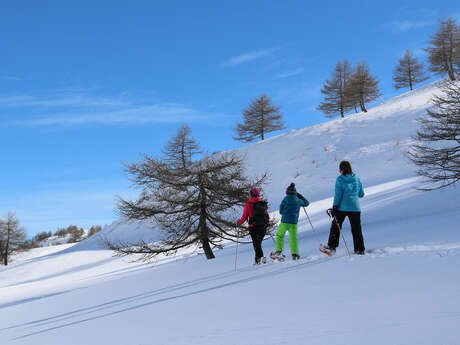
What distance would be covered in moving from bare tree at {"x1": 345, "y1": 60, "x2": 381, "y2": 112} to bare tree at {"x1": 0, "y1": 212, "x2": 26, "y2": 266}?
42.9 meters

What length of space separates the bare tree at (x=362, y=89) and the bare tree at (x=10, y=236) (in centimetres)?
4291

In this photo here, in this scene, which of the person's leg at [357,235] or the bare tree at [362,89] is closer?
the person's leg at [357,235]

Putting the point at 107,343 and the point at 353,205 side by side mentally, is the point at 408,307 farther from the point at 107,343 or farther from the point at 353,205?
the point at 353,205

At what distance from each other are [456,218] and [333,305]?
275 inches

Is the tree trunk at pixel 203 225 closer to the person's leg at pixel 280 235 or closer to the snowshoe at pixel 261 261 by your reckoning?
the snowshoe at pixel 261 261

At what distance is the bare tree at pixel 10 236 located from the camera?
40656mm

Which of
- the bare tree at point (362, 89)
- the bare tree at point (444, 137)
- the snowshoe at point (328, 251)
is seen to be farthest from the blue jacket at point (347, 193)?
the bare tree at point (362, 89)

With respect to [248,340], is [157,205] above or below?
above

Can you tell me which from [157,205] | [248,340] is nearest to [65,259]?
[157,205]

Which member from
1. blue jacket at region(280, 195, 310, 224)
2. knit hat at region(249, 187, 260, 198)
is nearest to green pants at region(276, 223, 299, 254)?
blue jacket at region(280, 195, 310, 224)

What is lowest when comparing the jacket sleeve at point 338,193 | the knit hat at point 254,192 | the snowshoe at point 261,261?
the snowshoe at point 261,261

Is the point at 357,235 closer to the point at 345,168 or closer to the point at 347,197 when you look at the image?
the point at 347,197

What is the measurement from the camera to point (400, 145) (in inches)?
933

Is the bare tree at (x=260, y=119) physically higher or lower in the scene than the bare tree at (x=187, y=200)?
higher
